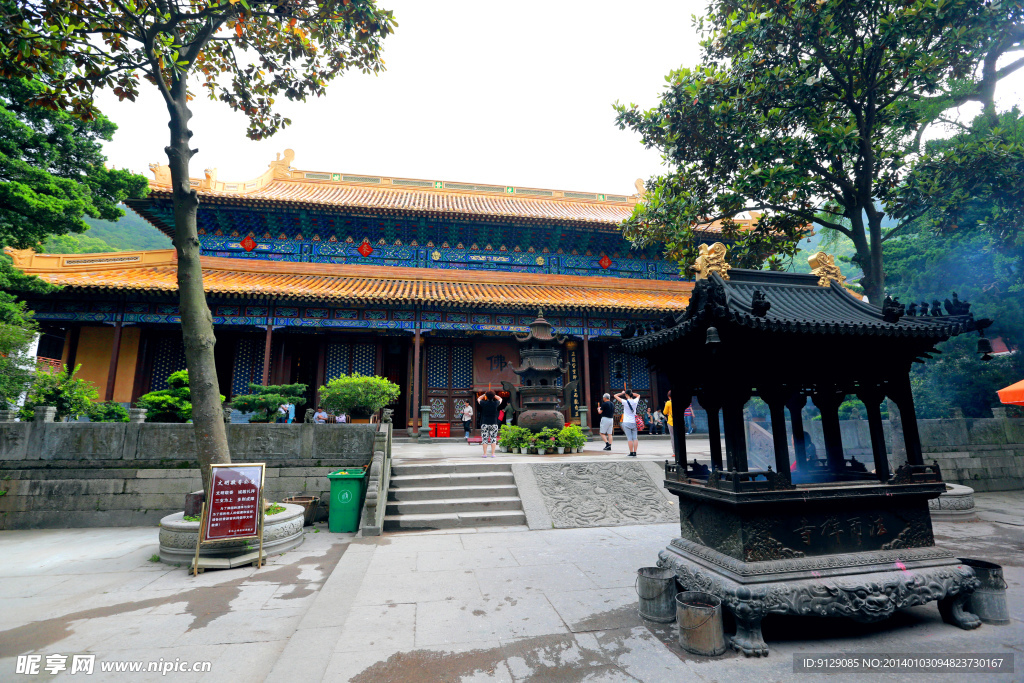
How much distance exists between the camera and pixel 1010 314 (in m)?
12.8

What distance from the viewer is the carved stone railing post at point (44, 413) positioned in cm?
764

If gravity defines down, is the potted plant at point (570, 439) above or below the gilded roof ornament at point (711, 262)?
below

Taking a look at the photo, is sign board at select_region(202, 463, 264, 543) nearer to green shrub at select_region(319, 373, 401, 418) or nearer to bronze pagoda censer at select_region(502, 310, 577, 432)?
green shrub at select_region(319, 373, 401, 418)

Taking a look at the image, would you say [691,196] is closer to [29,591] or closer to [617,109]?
[617,109]

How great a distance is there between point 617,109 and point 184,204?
7.67 metres

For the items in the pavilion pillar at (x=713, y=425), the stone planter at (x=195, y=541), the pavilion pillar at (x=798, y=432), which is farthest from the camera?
the stone planter at (x=195, y=541)

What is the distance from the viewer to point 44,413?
25.2 feet

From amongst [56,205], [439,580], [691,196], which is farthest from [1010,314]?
[56,205]

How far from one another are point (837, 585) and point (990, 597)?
4.45 ft

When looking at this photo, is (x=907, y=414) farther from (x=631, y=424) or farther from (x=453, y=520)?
(x=631, y=424)

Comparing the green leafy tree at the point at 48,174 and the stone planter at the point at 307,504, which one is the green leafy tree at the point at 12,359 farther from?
the stone planter at the point at 307,504

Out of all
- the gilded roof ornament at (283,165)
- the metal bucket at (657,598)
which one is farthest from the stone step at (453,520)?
the gilded roof ornament at (283,165)

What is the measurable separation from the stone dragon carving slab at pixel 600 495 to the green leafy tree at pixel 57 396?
8.67m

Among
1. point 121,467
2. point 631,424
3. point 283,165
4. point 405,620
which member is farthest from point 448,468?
point 283,165
